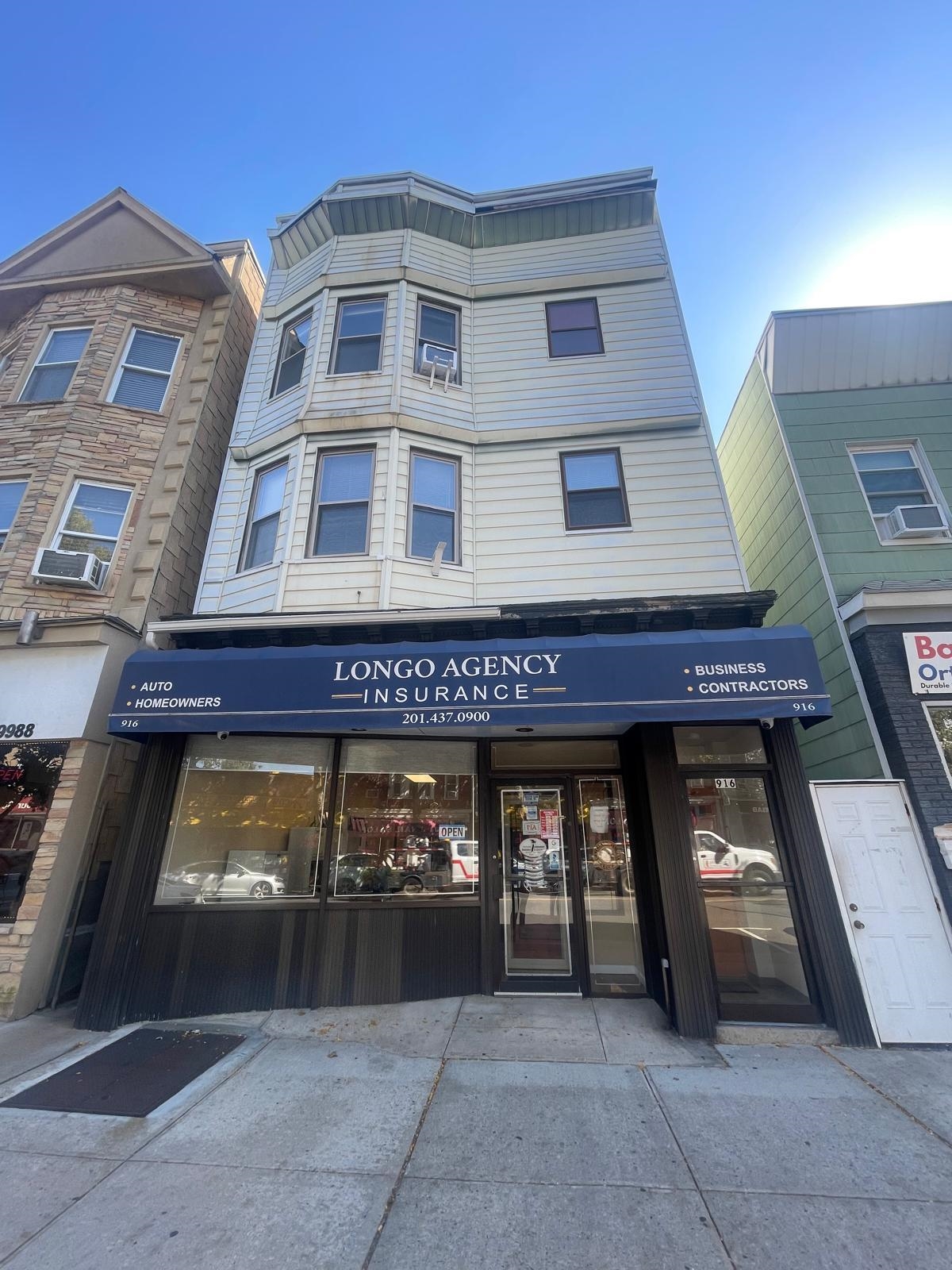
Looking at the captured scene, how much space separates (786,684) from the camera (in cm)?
529

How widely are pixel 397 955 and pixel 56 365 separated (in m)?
10.9

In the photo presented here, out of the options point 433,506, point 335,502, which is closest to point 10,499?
point 335,502

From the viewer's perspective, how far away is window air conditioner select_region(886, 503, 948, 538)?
24.2ft

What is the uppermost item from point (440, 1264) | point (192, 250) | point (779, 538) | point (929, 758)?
point (192, 250)

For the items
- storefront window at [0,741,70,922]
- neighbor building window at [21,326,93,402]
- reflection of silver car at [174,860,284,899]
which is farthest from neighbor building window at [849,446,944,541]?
neighbor building window at [21,326,93,402]

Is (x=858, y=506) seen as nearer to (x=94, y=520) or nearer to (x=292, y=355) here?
(x=292, y=355)

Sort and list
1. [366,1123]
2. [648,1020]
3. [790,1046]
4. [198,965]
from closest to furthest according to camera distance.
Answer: [366,1123], [790,1046], [648,1020], [198,965]

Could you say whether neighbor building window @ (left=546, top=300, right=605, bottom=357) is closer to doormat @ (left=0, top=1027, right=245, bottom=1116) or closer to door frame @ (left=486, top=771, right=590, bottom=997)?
door frame @ (left=486, top=771, right=590, bottom=997)

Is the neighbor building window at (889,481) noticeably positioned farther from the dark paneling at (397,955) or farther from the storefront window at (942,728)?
the dark paneling at (397,955)

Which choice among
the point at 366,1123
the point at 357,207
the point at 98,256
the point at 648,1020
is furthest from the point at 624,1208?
the point at 98,256

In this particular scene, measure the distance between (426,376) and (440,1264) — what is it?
365 inches

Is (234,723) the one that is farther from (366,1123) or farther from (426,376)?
(426,376)

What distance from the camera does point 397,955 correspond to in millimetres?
6145

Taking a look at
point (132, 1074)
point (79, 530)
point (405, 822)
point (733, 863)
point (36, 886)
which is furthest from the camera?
point (79, 530)
